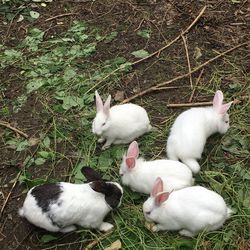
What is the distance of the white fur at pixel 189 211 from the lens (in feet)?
10.6

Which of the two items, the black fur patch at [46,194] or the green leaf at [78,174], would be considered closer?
the black fur patch at [46,194]

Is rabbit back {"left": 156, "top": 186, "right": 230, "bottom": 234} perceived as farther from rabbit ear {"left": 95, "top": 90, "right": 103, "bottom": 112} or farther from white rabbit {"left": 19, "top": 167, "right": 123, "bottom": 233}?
rabbit ear {"left": 95, "top": 90, "right": 103, "bottom": 112}

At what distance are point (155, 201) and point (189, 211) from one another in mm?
251

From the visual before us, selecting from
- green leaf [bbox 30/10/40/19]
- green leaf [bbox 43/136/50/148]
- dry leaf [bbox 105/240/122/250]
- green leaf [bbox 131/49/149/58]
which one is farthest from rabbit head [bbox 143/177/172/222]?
green leaf [bbox 30/10/40/19]

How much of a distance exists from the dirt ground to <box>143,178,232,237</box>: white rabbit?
0.91 m

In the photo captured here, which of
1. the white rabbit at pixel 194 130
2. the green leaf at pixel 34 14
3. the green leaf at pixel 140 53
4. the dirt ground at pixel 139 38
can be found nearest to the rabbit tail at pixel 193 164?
the white rabbit at pixel 194 130

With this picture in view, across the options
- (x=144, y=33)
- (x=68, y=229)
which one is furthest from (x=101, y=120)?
(x=144, y=33)

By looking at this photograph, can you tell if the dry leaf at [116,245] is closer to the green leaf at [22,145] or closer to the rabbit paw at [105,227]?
the rabbit paw at [105,227]

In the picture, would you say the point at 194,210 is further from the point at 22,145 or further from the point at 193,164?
the point at 22,145

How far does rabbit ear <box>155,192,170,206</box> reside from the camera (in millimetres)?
3254

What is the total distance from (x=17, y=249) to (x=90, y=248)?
1.77ft

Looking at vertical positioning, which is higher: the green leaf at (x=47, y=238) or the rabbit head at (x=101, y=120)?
the rabbit head at (x=101, y=120)

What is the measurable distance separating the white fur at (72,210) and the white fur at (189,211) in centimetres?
35

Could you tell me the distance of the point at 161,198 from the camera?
10.8ft
